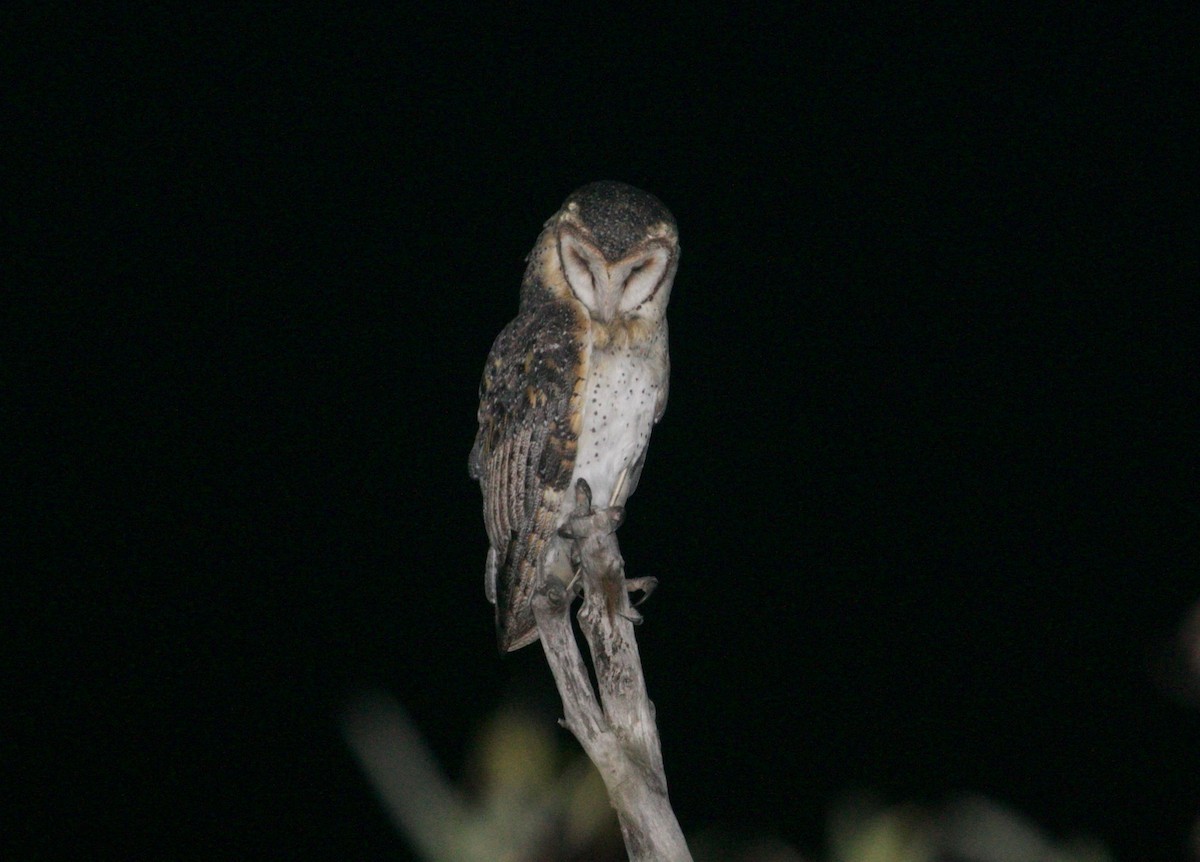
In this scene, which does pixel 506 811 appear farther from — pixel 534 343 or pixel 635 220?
pixel 635 220

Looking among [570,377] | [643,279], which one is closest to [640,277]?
[643,279]

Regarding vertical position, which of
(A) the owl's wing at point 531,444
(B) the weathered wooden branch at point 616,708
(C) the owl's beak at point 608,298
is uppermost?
(C) the owl's beak at point 608,298

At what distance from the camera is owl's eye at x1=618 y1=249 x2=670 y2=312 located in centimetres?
173

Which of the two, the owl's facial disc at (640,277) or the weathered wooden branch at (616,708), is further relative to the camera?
the owl's facial disc at (640,277)

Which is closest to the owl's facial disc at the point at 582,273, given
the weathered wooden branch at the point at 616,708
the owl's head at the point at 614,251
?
the owl's head at the point at 614,251

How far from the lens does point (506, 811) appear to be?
5.17ft

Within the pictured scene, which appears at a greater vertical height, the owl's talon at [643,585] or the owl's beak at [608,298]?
the owl's beak at [608,298]

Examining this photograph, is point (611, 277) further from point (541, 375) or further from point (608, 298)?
point (541, 375)

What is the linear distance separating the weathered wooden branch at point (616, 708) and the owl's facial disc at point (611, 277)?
346 mm

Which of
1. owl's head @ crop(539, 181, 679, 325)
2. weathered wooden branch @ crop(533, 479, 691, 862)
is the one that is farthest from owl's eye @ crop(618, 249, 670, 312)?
weathered wooden branch @ crop(533, 479, 691, 862)

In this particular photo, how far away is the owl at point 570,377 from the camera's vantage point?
1.71m

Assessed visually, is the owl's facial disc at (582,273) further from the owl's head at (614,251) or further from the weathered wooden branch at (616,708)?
the weathered wooden branch at (616,708)

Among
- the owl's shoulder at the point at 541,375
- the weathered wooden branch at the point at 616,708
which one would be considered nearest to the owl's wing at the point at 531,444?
the owl's shoulder at the point at 541,375

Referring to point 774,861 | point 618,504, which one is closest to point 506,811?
point 774,861
